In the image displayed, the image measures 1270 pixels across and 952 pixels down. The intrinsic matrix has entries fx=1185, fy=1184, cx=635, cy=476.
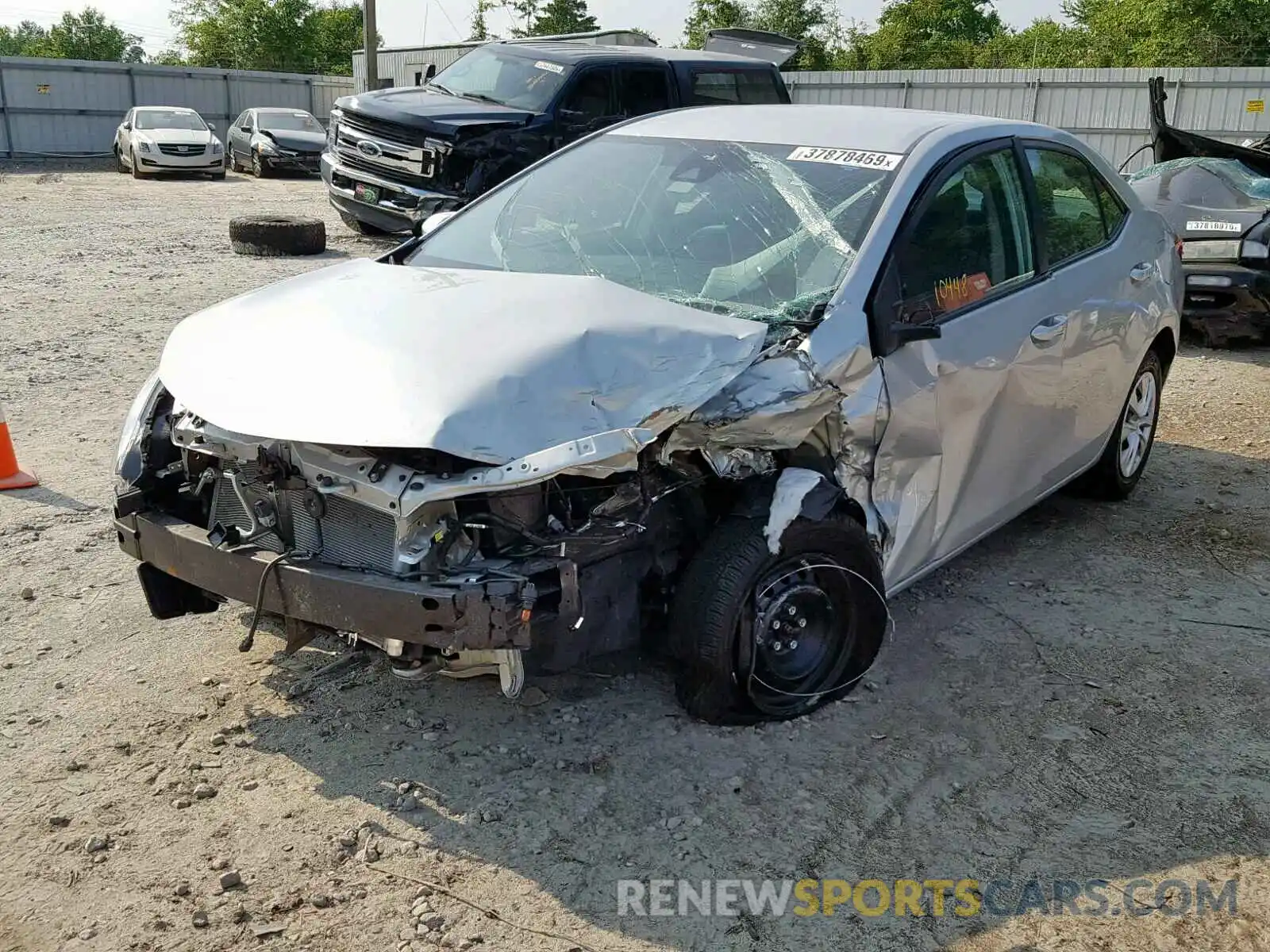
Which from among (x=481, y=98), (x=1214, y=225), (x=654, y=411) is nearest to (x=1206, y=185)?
(x=1214, y=225)

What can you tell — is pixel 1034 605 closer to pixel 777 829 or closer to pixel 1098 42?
pixel 777 829

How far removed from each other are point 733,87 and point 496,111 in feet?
8.56

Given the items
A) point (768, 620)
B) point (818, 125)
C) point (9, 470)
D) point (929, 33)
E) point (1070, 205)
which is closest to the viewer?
point (768, 620)

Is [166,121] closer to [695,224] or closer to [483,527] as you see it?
[695,224]

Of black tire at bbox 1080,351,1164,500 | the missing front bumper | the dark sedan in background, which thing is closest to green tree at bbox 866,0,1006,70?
the dark sedan in background

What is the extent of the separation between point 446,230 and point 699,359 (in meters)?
1.85

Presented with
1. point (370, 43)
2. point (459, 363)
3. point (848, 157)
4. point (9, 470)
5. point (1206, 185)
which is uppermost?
point (370, 43)

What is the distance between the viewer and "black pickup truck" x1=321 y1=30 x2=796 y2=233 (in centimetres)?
1179

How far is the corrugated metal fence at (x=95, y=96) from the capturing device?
29578 millimetres

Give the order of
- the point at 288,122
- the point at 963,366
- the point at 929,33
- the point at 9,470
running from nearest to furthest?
the point at 963,366 → the point at 9,470 → the point at 288,122 → the point at 929,33

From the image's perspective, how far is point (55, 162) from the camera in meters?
28.7

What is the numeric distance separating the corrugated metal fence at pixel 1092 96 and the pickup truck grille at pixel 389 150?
9.71 m

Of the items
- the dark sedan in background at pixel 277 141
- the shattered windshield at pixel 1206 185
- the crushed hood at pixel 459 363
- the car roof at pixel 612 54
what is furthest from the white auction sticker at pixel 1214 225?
the dark sedan in background at pixel 277 141

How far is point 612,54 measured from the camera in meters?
12.2
